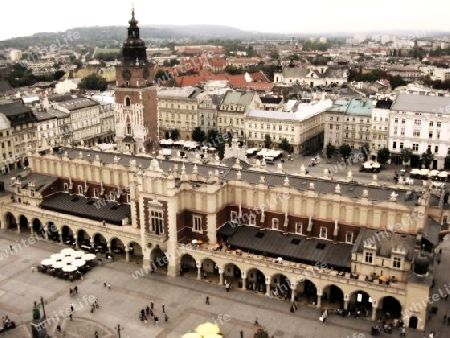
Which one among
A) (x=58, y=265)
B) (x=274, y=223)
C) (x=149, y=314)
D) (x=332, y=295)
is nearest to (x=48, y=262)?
(x=58, y=265)

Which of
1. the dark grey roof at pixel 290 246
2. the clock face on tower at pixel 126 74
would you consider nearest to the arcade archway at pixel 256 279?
the dark grey roof at pixel 290 246

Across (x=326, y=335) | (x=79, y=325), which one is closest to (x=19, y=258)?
(x=79, y=325)

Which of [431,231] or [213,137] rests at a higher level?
[431,231]

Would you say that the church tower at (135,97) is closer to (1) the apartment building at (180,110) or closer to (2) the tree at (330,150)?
(1) the apartment building at (180,110)

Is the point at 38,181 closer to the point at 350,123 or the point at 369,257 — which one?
the point at 369,257

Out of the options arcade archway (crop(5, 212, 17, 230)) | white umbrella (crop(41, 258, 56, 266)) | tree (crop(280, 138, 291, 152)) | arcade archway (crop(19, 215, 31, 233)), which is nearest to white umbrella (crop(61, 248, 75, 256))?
white umbrella (crop(41, 258, 56, 266))

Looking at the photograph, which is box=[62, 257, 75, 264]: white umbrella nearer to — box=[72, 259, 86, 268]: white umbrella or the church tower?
box=[72, 259, 86, 268]: white umbrella
